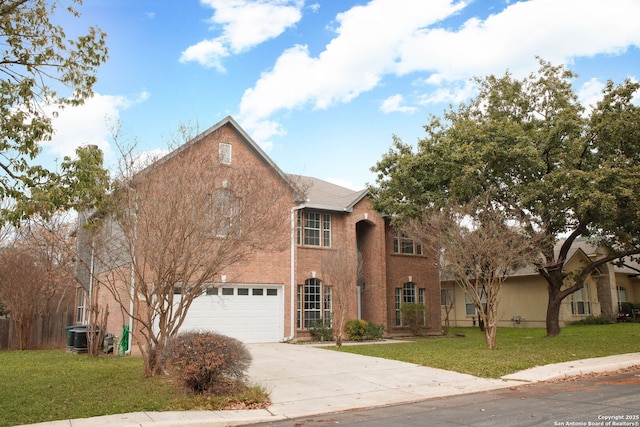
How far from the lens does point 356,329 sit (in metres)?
22.8

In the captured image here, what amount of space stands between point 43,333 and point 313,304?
11773mm

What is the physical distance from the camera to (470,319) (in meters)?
35.7

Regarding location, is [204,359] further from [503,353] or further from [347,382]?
[503,353]

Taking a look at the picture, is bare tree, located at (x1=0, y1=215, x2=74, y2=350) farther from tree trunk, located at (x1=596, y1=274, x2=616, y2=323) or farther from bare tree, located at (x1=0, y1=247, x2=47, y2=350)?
tree trunk, located at (x1=596, y1=274, x2=616, y2=323)

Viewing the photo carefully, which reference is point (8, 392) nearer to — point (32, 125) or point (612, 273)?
point (32, 125)

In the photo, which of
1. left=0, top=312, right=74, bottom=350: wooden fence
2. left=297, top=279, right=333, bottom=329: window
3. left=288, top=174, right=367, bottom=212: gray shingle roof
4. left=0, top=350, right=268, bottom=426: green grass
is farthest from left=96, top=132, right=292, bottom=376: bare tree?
left=0, top=312, right=74, bottom=350: wooden fence

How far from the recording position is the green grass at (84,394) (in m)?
8.68

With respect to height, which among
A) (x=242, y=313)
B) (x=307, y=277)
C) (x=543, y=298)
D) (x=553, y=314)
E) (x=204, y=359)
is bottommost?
(x=204, y=359)

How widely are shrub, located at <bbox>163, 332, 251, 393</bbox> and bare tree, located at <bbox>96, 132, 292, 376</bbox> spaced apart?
167 cm

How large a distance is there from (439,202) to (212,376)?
1276 cm

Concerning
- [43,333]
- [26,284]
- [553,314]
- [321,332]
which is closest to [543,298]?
[553,314]

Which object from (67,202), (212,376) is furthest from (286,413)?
(67,202)

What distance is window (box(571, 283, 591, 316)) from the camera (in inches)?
1289

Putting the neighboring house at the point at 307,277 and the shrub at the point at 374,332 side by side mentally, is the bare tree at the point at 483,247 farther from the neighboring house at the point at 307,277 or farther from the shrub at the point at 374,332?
the shrub at the point at 374,332
